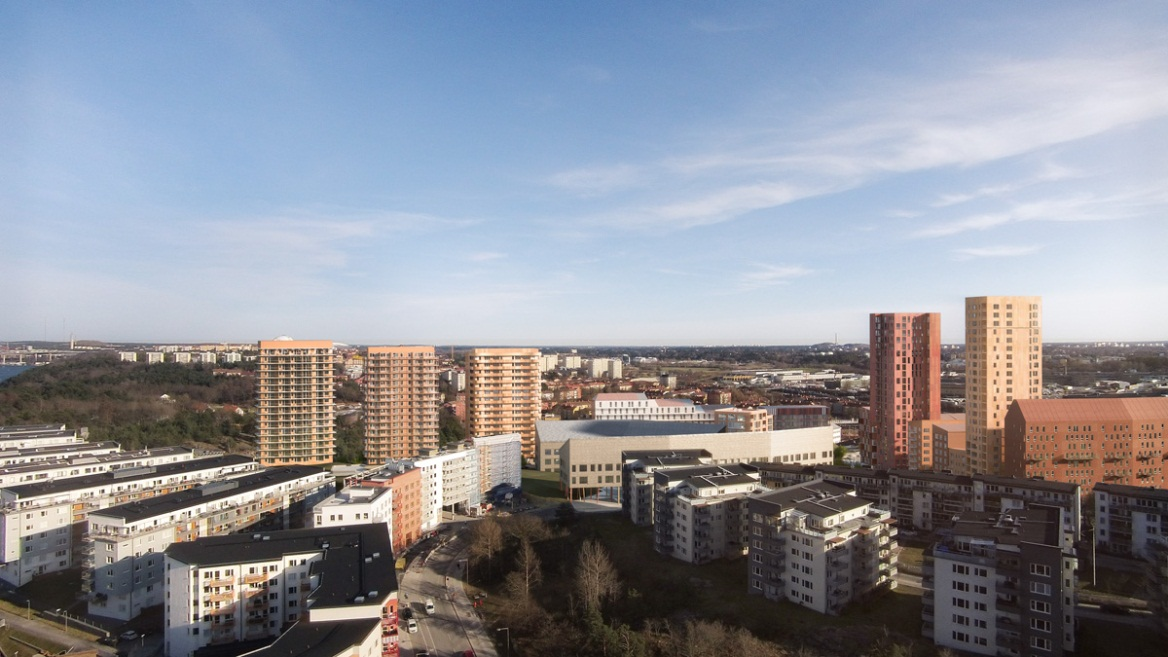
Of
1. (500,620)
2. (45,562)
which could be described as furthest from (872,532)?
(45,562)

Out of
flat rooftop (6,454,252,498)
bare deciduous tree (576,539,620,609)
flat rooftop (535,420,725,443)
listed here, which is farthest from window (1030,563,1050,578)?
flat rooftop (6,454,252,498)

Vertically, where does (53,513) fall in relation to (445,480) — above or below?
above

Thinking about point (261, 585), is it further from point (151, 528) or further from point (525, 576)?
point (525, 576)

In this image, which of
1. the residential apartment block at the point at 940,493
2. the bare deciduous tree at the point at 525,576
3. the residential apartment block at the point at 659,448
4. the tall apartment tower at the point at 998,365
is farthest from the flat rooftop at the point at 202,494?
the tall apartment tower at the point at 998,365

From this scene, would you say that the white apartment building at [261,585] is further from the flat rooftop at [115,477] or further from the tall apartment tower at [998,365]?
the tall apartment tower at [998,365]

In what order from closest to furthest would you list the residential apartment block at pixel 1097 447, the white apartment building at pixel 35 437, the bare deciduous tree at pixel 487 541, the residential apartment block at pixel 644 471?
1. the bare deciduous tree at pixel 487 541
2. the residential apartment block at pixel 1097 447
3. the residential apartment block at pixel 644 471
4. the white apartment building at pixel 35 437

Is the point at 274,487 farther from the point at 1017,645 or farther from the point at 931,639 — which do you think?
the point at 1017,645

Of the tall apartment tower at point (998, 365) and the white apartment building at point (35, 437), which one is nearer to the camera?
the tall apartment tower at point (998, 365)

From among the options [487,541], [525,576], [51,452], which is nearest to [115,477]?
[51,452]
